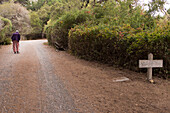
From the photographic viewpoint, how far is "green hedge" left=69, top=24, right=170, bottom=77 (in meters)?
5.43

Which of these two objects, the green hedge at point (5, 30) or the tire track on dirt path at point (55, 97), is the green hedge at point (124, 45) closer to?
the tire track on dirt path at point (55, 97)

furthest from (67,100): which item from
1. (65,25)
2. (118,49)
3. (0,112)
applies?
(65,25)

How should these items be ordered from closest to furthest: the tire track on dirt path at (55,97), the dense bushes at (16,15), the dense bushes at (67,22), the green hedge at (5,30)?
the tire track on dirt path at (55,97) → the dense bushes at (67,22) → the green hedge at (5,30) → the dense bushes at (16,15)

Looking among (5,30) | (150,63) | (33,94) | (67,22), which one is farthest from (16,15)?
(150,63)

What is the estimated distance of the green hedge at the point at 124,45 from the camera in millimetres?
5426

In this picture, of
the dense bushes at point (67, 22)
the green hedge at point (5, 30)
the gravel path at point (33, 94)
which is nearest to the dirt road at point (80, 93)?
the gravel path at point (33, 94)

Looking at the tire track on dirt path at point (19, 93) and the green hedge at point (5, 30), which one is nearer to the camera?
the tire track on dirt path at point (19, 93)

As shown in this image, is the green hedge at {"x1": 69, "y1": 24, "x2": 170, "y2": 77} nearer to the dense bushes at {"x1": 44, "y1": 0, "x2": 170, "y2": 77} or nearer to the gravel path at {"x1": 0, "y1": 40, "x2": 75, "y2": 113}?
the dense bushes at {"x1": 44, "y1": 0, "x2": 170, "y2": 77}

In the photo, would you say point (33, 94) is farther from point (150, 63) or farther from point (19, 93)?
point (150, 63)

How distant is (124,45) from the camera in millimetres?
6328

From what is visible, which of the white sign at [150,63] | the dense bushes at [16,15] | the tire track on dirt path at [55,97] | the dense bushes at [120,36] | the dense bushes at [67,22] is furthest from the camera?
the dense bushes at [16,15]

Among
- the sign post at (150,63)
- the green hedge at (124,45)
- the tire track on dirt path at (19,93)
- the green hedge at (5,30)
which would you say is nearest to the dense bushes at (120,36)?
the green hedge at (124,45)

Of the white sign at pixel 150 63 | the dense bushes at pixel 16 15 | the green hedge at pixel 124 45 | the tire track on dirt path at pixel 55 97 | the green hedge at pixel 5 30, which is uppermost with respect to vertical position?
the dense bushes at pixel 16 15

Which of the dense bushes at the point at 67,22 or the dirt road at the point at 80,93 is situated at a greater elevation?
the dense bushes at the point at 67,22
